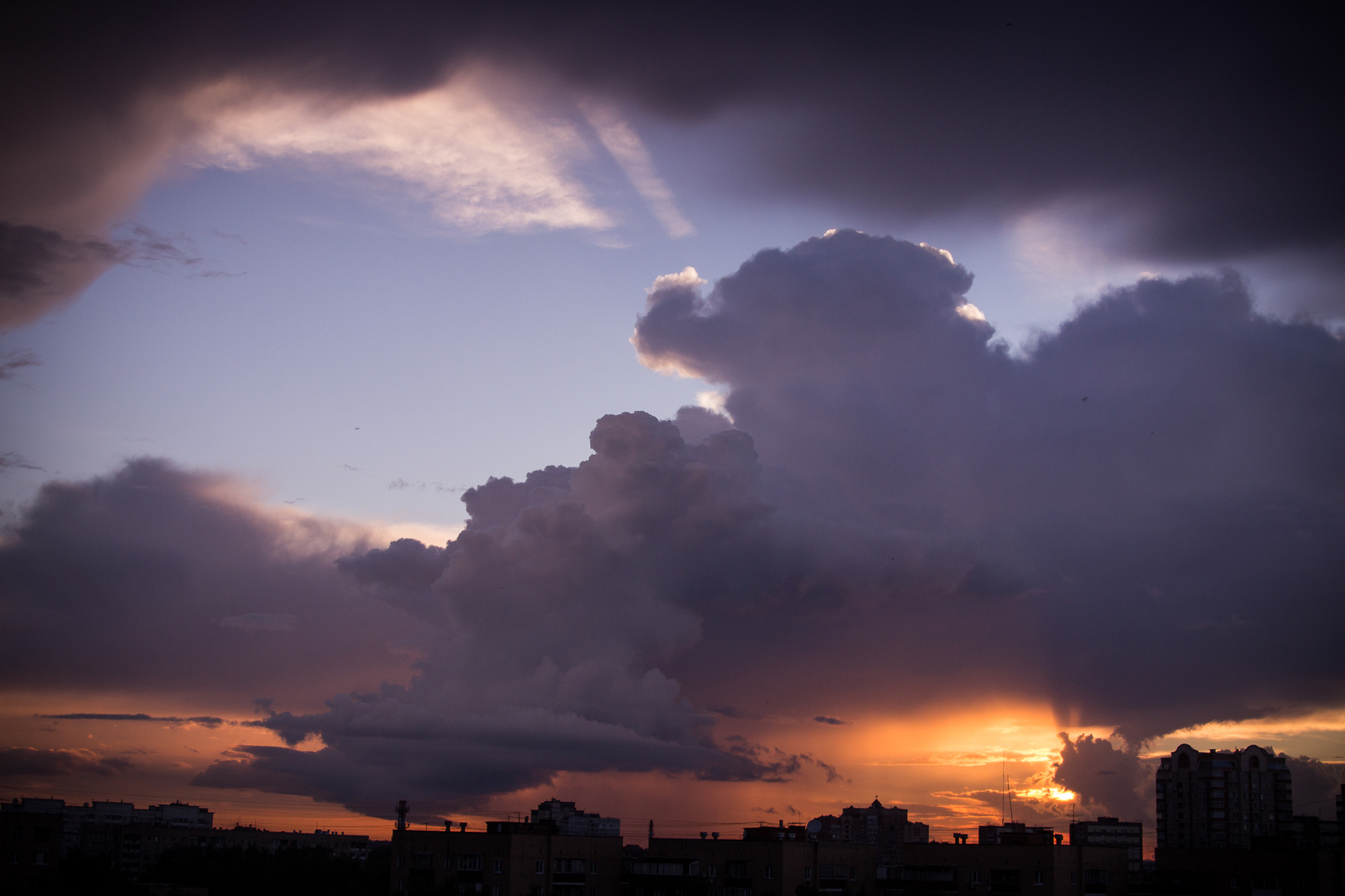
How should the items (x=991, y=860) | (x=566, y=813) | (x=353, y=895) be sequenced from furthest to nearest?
(x=566, y=813)
(x=353, y=895)
(x=991, y=860)

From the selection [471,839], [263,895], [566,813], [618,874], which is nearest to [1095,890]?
[618,874]

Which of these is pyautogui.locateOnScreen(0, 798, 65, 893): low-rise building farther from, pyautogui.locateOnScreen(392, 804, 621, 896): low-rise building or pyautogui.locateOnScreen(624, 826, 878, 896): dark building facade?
pyautogui.locateOnScreen(624, 826, 878, 896): dark building facade

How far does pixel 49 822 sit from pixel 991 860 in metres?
100

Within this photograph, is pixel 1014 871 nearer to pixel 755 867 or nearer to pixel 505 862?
pixel 755 867

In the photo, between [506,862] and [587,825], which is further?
[587,825]

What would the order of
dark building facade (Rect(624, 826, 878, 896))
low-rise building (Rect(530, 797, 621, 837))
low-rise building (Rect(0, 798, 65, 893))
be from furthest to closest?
low-rise building (Rect(530, 797, 621, 837)) < dark building facade (Rect(624, 826, 878, 896)) < low-rise building (Rect(0, 798, 65, 893))

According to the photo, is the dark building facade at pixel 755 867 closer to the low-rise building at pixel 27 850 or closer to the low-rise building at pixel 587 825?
the low-rise building at pixel 587 825

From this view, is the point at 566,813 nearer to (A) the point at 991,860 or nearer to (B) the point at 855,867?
(B) the point at 855,867

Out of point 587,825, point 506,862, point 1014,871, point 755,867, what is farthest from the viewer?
point 587,825

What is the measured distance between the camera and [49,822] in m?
124

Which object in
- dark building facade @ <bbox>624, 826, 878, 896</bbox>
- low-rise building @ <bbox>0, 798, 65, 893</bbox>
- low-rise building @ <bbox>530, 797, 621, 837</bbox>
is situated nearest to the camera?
low-rise building @ <bbox>0, 798, 65, 893</bbox>

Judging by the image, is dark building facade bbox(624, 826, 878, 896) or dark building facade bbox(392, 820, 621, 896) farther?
dark building facade bbox(624, 826, 878, 896)

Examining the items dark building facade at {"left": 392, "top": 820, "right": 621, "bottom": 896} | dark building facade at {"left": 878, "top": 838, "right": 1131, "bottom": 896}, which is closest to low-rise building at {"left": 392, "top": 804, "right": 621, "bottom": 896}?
dark building facade at {"left": 392, "top": 820, "right": 621, "bottom": 896}

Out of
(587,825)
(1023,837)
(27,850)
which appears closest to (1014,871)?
(1023,837)
